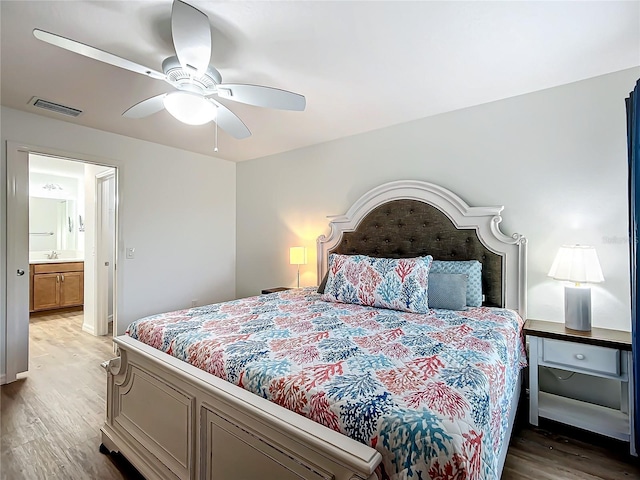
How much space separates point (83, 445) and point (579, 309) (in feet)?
10.7

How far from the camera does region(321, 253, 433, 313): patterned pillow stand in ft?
7.59

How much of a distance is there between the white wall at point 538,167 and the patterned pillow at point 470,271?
41 centimetres

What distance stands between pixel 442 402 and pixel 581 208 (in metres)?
2.13

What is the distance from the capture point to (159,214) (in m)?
3.89

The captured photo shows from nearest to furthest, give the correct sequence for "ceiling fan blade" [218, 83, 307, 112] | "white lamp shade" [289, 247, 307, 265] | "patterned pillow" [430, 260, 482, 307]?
"ceiling fan blade" [218, 83, 307, 112] → "patterned pillow" [430, 260, 482, 307] → "white lamp shade" [289, 247, 307, 265]

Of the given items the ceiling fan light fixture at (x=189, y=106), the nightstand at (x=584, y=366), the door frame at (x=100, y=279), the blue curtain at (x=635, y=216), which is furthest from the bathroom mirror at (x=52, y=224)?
the blue curtain at (x=635, y=216)

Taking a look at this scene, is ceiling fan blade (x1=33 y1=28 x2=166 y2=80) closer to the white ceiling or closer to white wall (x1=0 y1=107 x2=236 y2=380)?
the white ceiling

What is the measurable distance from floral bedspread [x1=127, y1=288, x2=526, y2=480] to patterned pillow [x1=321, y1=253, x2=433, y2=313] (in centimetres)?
15

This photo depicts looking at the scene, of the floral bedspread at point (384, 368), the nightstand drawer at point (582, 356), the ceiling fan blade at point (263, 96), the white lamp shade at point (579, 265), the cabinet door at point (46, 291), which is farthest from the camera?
the cabinet door at point (46, 291)

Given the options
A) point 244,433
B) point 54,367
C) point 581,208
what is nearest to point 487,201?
point 581,208

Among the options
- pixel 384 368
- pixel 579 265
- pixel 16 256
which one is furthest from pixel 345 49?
pixel 16 256

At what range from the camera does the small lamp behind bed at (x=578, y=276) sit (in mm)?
2139

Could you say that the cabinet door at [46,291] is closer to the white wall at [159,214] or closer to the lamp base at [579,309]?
the white wall at [159,214]

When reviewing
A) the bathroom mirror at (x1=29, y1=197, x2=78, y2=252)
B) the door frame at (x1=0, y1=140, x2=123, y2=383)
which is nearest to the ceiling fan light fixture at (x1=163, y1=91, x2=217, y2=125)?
the door frame at (x1=0, y1=140, x2=123, y2=383)
